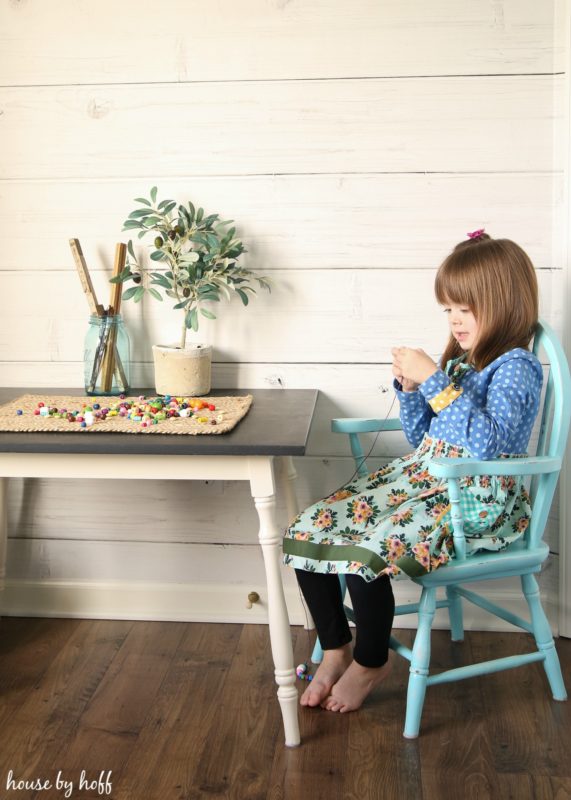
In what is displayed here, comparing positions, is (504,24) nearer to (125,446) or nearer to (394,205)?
(394,205)

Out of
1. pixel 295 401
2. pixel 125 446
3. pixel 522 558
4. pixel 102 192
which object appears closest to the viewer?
pixel 125 446

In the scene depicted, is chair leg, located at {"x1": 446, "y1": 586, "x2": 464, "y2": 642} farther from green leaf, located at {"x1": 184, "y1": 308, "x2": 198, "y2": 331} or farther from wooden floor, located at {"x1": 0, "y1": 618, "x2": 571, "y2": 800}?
green leaf, located at {"x1": 184, "y1": 308, "x2": 198, "y2": 331}

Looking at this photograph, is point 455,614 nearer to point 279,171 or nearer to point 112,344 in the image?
point 112,344

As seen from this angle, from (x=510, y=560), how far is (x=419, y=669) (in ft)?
0.95

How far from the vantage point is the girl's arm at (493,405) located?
178 centimetres

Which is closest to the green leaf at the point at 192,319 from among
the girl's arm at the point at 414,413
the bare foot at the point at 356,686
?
the girl's arm at the point at 414,413

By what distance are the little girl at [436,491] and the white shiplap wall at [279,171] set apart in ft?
0.99

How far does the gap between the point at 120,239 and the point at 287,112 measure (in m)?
0.54

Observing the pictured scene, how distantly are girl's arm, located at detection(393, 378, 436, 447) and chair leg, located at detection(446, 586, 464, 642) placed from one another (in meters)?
0.41

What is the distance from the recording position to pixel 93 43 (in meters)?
2.27

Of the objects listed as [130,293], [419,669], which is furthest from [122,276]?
[419,669]

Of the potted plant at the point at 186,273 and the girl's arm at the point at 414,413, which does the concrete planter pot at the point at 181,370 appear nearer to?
the potted plant at the point at 186,273

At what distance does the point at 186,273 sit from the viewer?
2.16 meters

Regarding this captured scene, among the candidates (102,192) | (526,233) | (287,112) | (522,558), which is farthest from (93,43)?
(522,558)
